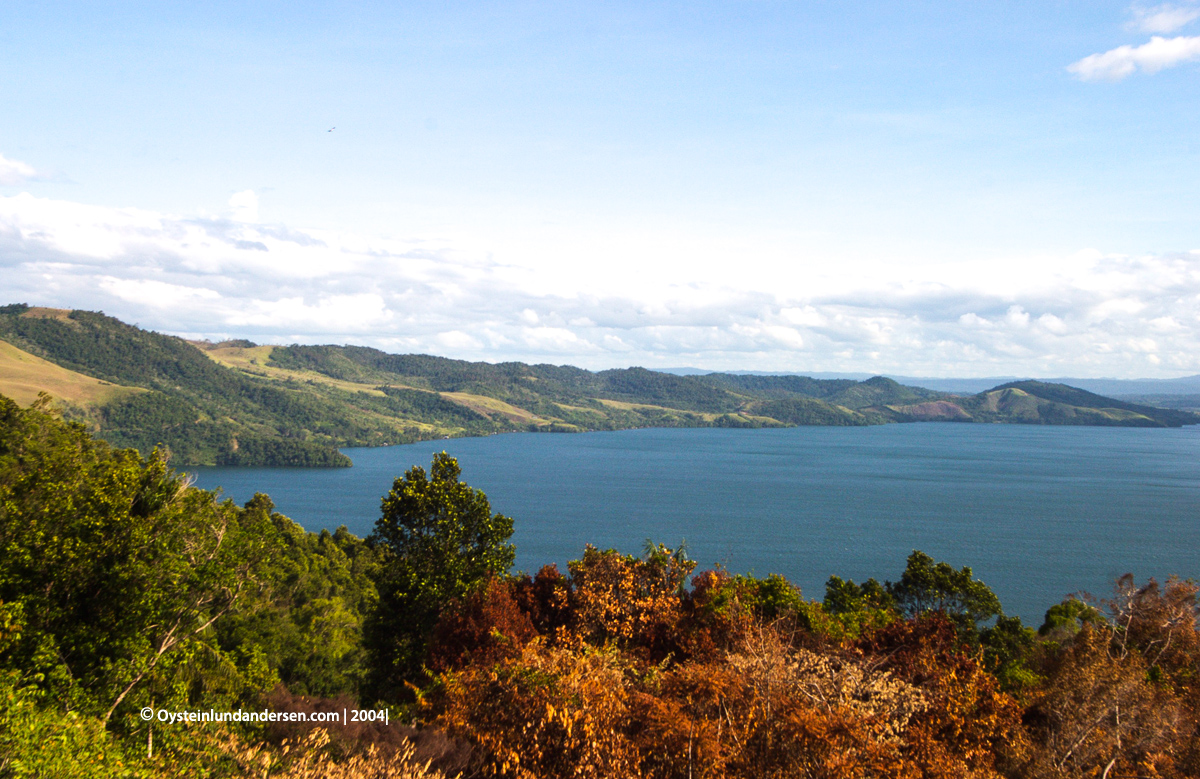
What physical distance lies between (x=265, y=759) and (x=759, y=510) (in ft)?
430

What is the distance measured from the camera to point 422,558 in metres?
33.1

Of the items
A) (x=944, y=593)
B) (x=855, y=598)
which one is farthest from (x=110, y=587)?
(x=944, y=593)

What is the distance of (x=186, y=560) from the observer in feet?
66.6

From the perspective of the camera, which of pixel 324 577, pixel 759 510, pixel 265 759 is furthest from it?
pixel 759 510

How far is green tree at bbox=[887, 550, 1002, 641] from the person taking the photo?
5834cm

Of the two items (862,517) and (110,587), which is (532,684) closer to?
(110,587)

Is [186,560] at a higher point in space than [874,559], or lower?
higher

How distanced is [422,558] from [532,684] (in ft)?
60.4

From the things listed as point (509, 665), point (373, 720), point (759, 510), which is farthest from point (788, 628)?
point (759, 510)

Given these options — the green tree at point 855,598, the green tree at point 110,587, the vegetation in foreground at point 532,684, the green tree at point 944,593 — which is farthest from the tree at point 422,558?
the green tree at point 944,593

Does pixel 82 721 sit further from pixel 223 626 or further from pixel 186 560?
pixel 223 626

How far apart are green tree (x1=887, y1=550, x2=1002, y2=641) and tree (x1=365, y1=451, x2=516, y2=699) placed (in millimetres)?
39536

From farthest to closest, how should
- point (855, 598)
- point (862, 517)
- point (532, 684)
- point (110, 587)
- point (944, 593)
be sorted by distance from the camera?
1. point (862, 517)
2. point (944, 593)
3. point (855, 598)
4. point (110, 587)
5. point (532, 684)

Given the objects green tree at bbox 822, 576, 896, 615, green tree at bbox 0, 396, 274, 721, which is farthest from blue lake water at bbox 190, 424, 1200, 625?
green tree at bbox 0, 396, 274, 721
